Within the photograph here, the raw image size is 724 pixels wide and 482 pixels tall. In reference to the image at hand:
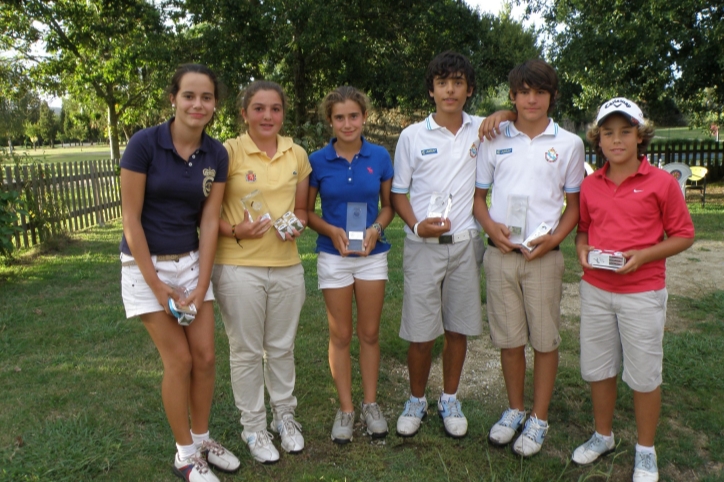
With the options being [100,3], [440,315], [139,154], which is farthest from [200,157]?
[100,3]

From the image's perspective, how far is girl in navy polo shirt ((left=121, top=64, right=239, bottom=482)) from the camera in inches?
104

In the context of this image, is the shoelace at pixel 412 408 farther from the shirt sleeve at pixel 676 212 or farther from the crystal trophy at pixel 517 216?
the shirt sleeve at pixel 676 212

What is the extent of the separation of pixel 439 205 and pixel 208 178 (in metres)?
1.20

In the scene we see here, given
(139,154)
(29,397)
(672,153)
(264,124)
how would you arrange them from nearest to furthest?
(139,154)
(264,124)
(29,397)
(672,153)

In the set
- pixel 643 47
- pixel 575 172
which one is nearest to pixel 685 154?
pixel 643 47

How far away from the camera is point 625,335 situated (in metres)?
2.89

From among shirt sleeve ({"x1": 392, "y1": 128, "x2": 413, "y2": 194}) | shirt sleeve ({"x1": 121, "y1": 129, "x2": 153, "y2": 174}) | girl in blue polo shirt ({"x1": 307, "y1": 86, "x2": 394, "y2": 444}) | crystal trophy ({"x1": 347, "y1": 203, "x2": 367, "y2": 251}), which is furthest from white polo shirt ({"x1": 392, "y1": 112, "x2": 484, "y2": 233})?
shirt sleeve ({"x1": 121, "y1": 129, "x2": 153, "y2": 174})

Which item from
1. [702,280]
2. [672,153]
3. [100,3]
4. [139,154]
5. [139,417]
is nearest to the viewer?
[139,154]

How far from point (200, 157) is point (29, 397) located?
231 centimetres

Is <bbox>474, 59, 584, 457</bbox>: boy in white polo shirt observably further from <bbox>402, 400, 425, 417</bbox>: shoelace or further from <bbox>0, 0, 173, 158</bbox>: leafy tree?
<bbox>0, 0, 173, 158</bbox>: leafy tree

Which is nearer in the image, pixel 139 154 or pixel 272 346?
pixel 139 154

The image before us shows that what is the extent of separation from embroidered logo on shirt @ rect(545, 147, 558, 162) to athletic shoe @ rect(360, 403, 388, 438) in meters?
1.73

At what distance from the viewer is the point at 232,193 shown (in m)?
3.00

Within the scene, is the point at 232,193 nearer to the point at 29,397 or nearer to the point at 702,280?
the point at 29,397
